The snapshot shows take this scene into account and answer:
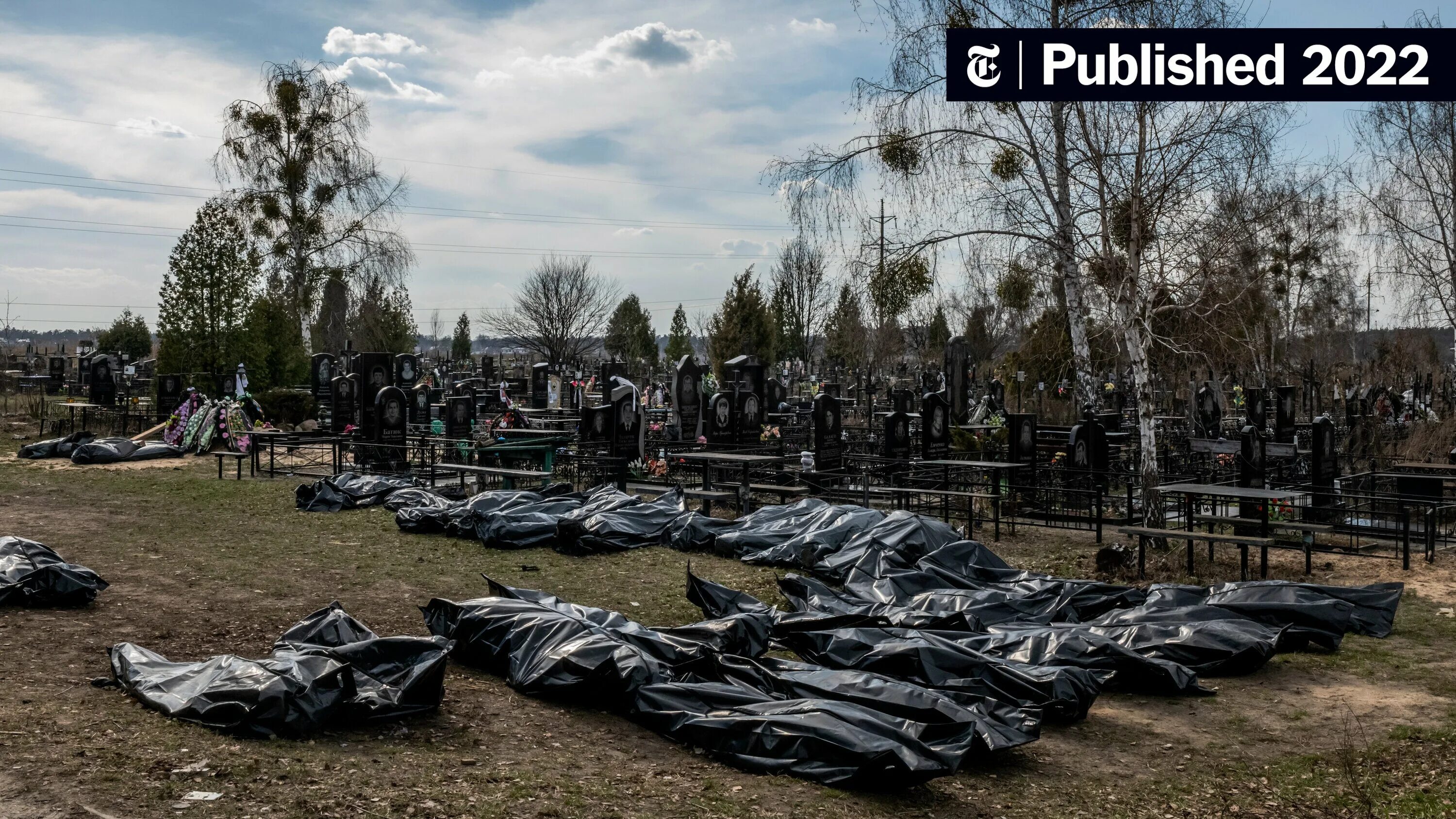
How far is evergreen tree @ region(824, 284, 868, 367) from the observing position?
4856 cm

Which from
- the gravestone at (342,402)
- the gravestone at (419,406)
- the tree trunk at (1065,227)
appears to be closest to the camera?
the tree trunk at (1065,227)

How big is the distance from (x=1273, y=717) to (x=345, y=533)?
1122 centimetres

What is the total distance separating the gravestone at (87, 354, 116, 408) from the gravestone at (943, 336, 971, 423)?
23809 millimetres

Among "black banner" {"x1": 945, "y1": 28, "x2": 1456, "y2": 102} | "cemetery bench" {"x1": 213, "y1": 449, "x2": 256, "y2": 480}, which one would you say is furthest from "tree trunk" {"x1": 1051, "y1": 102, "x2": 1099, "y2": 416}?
"cemetery bench" {"x1": 213, "y1": 449, "x2": 256, "y2": 480}

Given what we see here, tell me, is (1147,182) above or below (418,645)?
above

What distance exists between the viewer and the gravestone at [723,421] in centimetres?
2220

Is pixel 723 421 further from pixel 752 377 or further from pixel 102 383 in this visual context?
pixel 102 383

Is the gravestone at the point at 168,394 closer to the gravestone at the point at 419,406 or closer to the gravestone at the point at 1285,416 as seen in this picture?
the gravestone at the point at 419,406

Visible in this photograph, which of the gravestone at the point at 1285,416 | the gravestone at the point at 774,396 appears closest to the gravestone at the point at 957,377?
the gravestone at the point at 774,396

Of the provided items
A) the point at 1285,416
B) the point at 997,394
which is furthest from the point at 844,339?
the point at 1285,416

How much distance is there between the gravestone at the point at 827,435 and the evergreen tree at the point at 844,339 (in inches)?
932

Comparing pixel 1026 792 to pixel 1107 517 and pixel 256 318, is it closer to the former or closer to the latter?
pixel 1107 517

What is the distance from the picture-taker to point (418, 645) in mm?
6957

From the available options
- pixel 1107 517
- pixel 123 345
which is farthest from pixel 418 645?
pixel 123 345
